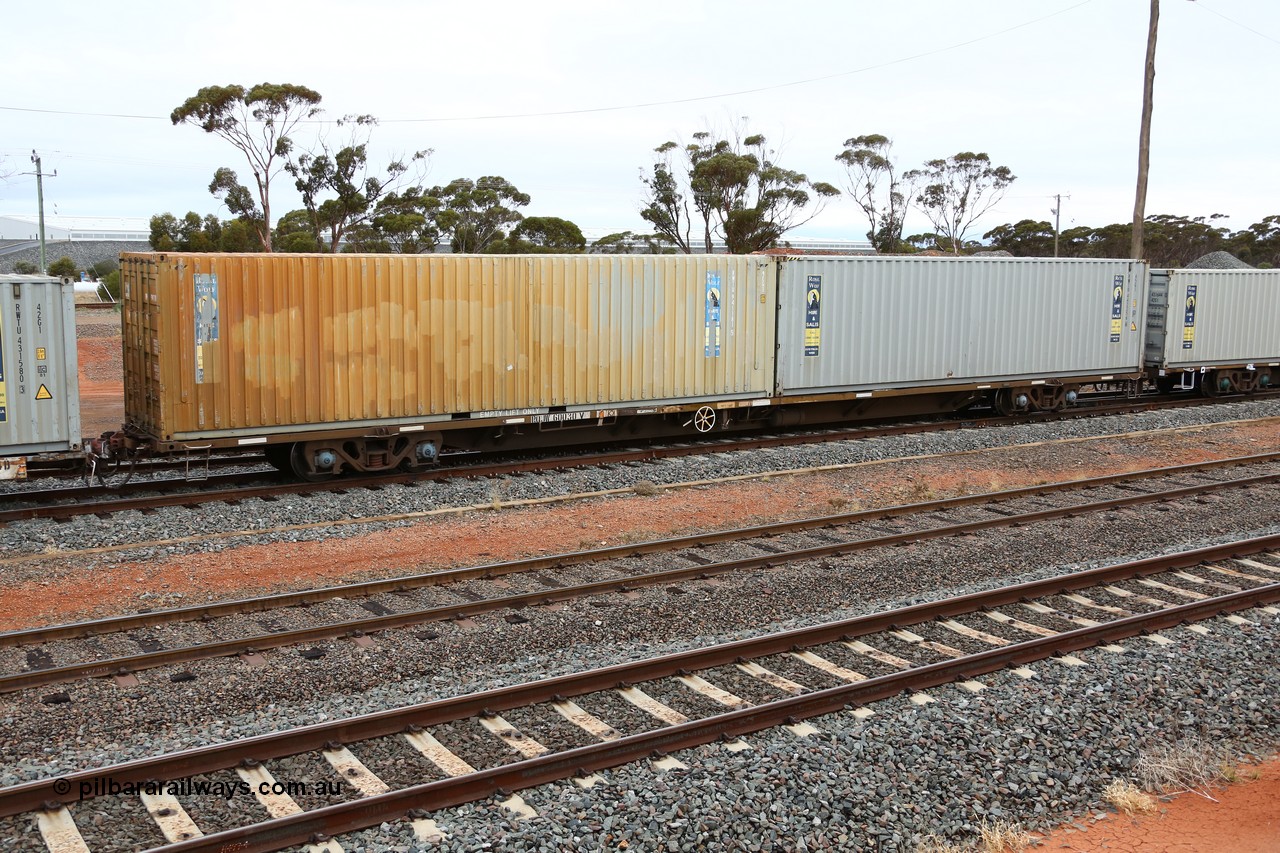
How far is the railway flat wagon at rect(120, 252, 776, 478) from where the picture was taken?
1421 cm

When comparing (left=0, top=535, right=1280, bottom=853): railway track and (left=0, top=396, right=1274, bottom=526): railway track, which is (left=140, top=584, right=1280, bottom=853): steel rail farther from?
(left=0, top=396, right=1274, bottom=526): railway track

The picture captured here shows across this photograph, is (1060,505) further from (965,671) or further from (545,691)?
(545,691)

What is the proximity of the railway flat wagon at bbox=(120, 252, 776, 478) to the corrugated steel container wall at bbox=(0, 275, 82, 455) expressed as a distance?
1.16 m

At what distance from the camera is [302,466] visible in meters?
15.3

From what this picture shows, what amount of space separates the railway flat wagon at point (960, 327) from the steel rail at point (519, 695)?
910 centimetres

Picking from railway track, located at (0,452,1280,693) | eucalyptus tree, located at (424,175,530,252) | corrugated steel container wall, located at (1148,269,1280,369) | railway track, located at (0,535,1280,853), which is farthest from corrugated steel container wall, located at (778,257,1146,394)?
eucalyptus tree, located at (424,175,530,252)

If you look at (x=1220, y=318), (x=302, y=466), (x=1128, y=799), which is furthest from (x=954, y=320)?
(x=1128, y=799)

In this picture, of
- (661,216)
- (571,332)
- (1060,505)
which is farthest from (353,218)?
(1060,505)

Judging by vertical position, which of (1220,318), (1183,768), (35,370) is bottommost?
(1183,768)

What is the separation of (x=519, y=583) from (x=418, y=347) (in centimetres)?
615

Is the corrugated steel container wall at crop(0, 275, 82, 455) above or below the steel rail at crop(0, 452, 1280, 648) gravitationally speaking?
above

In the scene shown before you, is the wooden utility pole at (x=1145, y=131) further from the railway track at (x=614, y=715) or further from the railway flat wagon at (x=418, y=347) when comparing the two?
the railway track at (x=614, y=715)

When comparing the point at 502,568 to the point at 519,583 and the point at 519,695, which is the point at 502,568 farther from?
the point at 519,695

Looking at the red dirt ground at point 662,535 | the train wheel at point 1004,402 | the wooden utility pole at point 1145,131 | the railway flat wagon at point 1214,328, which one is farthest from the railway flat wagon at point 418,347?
the wooden utility pole at point 1145,131
